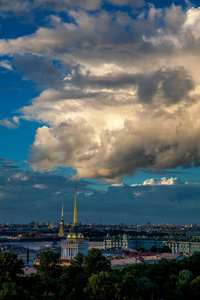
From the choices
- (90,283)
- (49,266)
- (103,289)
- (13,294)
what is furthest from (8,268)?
(103,289)

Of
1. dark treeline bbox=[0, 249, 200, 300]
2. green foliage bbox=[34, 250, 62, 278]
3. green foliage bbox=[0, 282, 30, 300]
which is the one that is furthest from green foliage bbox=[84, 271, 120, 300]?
green foliage bbox=[34, 250, 62, 278]

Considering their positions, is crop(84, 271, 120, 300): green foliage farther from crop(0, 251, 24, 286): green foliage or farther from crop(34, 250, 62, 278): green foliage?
crop(34, 250, 62, 278): green foliage

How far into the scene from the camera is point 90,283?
45.3m

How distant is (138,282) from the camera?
53.1 metres

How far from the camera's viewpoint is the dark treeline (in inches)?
1731

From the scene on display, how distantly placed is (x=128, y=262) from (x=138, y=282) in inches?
1251

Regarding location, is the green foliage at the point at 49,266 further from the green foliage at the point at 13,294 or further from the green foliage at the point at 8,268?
the green foliage at the point at 13,294

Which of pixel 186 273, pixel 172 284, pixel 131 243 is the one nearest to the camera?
pixel 172 284

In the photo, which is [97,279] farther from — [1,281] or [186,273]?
[186,273]

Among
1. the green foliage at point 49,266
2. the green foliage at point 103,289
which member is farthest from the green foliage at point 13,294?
the green foliage at point 49,266

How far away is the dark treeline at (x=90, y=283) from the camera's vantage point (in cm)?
4397

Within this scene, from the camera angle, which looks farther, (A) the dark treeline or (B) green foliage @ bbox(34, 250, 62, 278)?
(B) green foliage @ bbox(34, 250, 62, 278)

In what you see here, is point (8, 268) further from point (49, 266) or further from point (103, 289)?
point (103, 289)

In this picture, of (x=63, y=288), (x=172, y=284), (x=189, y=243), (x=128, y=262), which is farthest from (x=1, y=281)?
(x=189, y=243)
